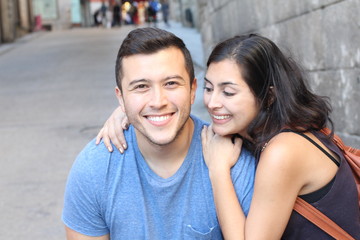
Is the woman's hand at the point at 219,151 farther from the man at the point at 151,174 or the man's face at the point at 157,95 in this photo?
the man's face at the point at 157,95

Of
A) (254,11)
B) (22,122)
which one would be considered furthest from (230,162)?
(22,122)

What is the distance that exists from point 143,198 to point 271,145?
0.62 metres

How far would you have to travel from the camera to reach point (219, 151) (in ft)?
8.86

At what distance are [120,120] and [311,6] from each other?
8.57ft

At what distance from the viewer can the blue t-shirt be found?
104 inches

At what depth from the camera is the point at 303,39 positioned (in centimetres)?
530

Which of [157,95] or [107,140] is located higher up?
[157,95]

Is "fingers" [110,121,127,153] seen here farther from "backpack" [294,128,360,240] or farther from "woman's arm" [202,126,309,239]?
"backpack" [294,128,360,240]

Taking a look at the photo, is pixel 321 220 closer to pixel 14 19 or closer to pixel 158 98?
pixel 158 98

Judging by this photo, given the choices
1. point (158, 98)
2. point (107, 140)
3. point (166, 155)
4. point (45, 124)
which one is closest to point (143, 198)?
point (166, 155)

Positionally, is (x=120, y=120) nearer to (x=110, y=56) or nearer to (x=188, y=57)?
(x=188, y=57)

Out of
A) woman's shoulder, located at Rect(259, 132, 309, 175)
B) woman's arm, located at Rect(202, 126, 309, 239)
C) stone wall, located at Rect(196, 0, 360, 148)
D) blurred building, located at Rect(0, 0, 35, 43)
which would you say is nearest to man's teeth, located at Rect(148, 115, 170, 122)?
woman's arm, located at Rect(202, 126, 309, 239)

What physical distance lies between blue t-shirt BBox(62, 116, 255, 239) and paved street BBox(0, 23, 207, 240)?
2104mm

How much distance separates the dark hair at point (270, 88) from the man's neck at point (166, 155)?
33cm
